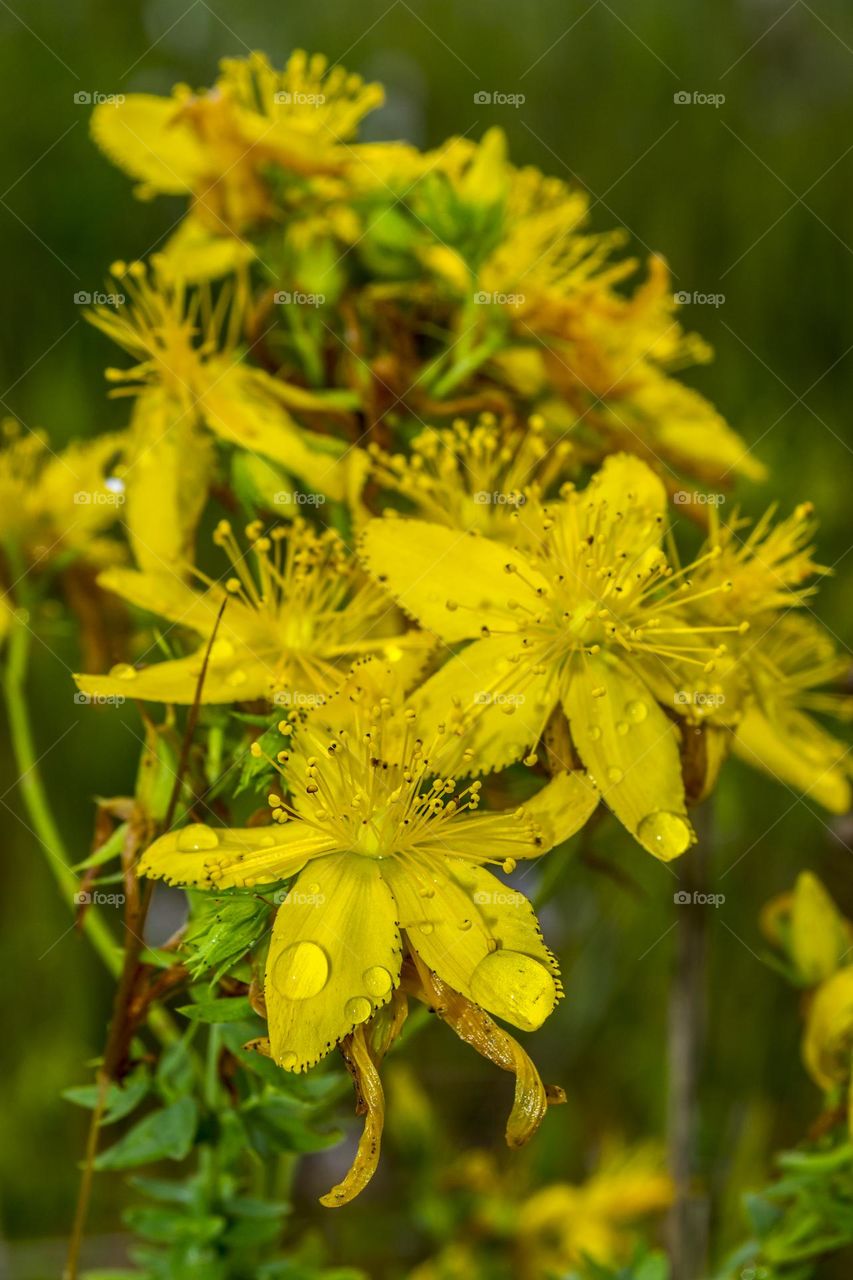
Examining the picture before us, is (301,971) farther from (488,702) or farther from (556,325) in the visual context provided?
(556,325)

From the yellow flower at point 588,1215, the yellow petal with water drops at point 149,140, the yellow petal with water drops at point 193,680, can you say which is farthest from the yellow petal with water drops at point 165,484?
the yellow flower at point 588,1215

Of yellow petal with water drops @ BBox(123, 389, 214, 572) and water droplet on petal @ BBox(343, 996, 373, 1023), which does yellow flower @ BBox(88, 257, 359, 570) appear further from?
water droplet on petal @ BBox(343, 996, 373, 1023)

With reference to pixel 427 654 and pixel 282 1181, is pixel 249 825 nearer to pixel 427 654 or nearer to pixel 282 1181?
pixel 427 654

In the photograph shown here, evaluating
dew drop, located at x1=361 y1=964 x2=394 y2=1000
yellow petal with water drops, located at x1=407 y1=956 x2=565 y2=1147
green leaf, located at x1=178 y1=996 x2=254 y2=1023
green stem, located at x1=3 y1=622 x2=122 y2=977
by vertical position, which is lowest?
green stem, located at x1=3 y1=622 x2=122 y2=977

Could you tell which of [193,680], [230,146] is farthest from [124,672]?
[230,146]

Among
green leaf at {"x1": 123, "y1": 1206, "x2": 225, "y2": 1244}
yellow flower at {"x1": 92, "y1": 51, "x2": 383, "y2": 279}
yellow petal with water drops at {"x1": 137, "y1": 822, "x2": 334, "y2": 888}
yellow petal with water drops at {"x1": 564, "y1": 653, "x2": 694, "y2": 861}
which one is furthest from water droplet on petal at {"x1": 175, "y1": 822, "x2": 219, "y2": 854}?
yellow flower at {"x1": 92, "y1": 51, "x2": 383, "y2": 279}

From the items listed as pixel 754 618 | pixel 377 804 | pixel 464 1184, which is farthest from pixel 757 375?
pixel 377 804
